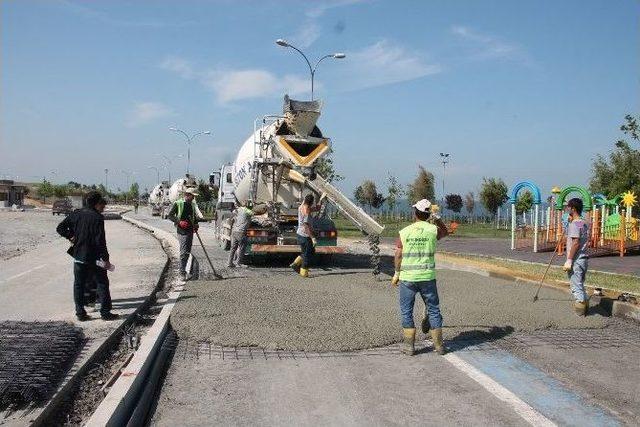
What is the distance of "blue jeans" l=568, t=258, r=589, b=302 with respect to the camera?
25.8 feet

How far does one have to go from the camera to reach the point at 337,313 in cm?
775

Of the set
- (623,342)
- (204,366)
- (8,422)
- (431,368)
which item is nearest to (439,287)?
(623,342)

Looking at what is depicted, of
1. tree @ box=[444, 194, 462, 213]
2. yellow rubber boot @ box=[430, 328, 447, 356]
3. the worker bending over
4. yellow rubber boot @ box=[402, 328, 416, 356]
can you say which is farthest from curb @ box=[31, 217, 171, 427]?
tree @ box=[444, 194, 462, 213]

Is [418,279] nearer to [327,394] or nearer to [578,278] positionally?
[327,394]

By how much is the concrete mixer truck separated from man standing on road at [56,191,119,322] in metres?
5.52

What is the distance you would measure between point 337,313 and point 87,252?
3256mm

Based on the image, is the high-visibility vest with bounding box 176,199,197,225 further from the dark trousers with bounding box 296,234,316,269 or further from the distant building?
the distant building

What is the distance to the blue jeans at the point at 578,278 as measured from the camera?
25.8 ft

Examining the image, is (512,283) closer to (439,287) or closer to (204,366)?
(439,287)

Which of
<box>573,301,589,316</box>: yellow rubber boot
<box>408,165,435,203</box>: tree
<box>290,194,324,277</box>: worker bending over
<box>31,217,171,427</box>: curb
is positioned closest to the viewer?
<box>31,217,171,427</box>: curb

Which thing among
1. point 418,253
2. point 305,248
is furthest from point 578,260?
point 305,248

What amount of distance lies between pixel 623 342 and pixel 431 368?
2.63 meters

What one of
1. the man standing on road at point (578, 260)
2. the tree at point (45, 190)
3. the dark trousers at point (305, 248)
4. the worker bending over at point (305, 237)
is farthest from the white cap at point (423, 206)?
the tree at point (45, 190)

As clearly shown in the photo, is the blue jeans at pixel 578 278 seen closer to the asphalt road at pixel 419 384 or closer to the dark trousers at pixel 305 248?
the asphalt road at pixel 419 384
